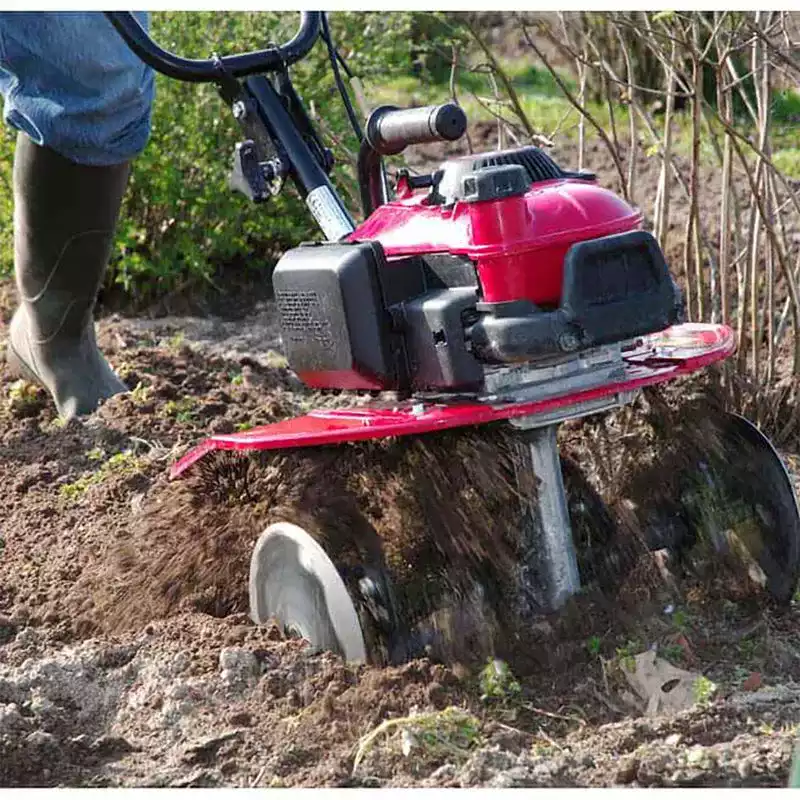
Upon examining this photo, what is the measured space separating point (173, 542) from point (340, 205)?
0.67m

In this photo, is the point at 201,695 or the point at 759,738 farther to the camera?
the point at 201,695

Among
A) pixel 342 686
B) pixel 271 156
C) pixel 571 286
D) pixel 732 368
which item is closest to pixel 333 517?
pixel 342 686

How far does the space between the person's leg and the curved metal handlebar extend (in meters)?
0.51

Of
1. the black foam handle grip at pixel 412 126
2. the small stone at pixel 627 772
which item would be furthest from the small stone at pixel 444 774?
the black foam handle grip at pixel 412 126

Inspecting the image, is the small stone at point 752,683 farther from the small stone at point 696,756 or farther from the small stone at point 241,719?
the small stone at point 241,719

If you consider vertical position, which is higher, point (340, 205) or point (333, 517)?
point (340, 205)

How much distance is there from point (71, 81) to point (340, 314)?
1129 millimetres

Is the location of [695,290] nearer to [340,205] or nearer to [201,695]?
[340,205]

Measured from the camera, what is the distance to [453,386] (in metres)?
2.51

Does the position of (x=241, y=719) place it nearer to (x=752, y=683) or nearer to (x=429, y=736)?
(x=429, y=736)

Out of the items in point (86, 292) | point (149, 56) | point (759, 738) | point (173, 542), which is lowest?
point (759, 738)

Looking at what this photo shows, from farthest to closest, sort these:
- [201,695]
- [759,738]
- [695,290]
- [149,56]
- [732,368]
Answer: [695,290] → [732,368] → [149,56] → [201,695] → [759,738]

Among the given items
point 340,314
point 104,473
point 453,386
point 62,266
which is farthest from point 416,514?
point 62,266

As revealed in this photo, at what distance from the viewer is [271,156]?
115 inches
